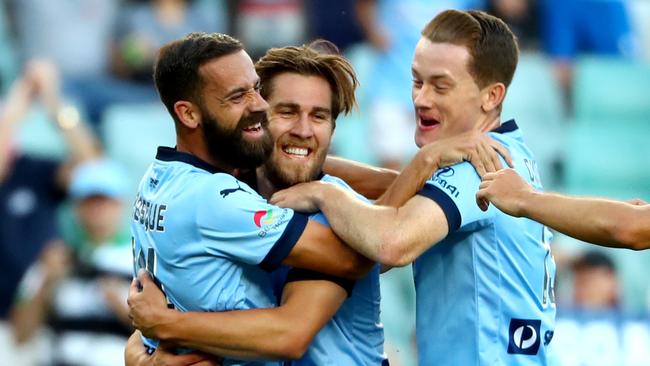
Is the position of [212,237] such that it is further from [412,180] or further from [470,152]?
[470,152]

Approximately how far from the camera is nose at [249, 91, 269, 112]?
221 inches

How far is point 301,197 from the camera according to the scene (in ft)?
18.7

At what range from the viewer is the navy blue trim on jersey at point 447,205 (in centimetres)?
555

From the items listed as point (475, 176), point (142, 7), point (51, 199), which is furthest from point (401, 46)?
point (475, 176)

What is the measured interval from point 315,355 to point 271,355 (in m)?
0.32

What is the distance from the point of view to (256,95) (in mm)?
5652

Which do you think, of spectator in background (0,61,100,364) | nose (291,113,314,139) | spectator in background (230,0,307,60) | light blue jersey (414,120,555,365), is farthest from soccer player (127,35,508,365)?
spectator in background (230,0,307,60)

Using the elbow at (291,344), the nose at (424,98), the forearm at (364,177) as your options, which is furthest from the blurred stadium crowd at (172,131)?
the elbow at (291,344)

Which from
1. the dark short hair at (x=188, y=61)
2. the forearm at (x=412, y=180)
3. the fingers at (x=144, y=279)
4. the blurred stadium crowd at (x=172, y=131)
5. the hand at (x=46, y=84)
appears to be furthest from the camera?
the hand at (x=46, y=84)

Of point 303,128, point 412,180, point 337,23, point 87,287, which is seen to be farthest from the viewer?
point 337,23

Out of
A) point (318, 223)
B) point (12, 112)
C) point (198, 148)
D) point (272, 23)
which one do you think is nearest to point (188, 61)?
point (198, 148)

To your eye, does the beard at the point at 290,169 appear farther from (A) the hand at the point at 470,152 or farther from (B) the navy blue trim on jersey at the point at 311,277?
(B) the navy blue trim on jersey at the point at 311,277

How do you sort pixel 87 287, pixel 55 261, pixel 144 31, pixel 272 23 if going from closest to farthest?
pixel 87 287 → pixel 55 261 → pixel 144 31 → pixel 272 23

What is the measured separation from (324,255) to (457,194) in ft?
2.02
